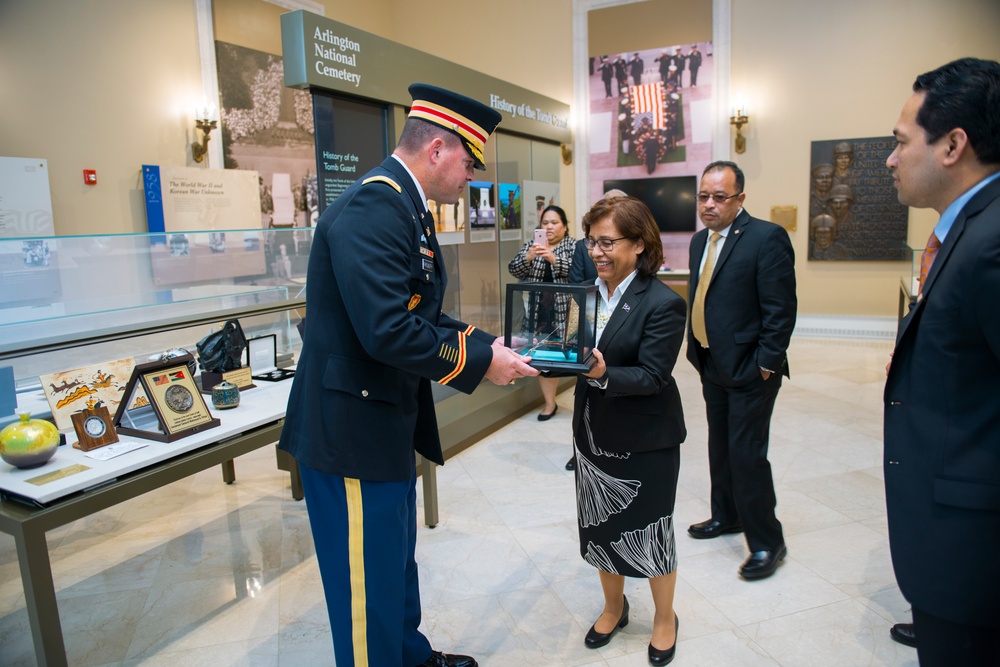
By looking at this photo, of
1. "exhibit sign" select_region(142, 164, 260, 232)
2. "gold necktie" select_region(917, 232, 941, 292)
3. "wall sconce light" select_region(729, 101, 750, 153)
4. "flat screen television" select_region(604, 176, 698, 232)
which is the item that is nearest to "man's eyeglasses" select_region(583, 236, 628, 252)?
"gold necktie" select_region(917, 232, 941, 292)

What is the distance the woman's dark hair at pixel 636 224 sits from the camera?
2137 millimetres

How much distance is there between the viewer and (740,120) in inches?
336

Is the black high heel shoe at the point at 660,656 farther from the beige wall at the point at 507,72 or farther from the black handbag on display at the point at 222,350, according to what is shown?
the beige wall at the point at 507,72

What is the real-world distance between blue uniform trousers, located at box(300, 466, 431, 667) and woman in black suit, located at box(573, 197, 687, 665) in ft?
2.43

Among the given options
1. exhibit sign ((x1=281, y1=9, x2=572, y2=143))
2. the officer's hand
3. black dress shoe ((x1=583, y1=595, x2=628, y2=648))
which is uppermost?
exhibit sign ((x1=281, y1=9, x2=572, y2=143))

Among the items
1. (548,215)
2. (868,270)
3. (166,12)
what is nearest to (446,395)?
(548,215)

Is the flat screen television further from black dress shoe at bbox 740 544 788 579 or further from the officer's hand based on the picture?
the officer's hand

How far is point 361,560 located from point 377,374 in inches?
20.6

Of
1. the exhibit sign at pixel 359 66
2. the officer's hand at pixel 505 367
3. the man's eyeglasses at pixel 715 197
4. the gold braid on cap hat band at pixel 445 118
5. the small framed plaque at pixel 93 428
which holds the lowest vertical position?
the small framed plaque at pixel 93 428

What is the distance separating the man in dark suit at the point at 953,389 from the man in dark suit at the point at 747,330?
1.38 meters

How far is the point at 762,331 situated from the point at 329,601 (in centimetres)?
204

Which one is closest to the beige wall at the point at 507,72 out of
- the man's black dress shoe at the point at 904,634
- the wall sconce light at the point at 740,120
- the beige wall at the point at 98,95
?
the beige wall at the point at 98,95

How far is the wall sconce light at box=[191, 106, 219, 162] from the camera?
23.5 feet

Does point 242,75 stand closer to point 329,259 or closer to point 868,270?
point 329,259
